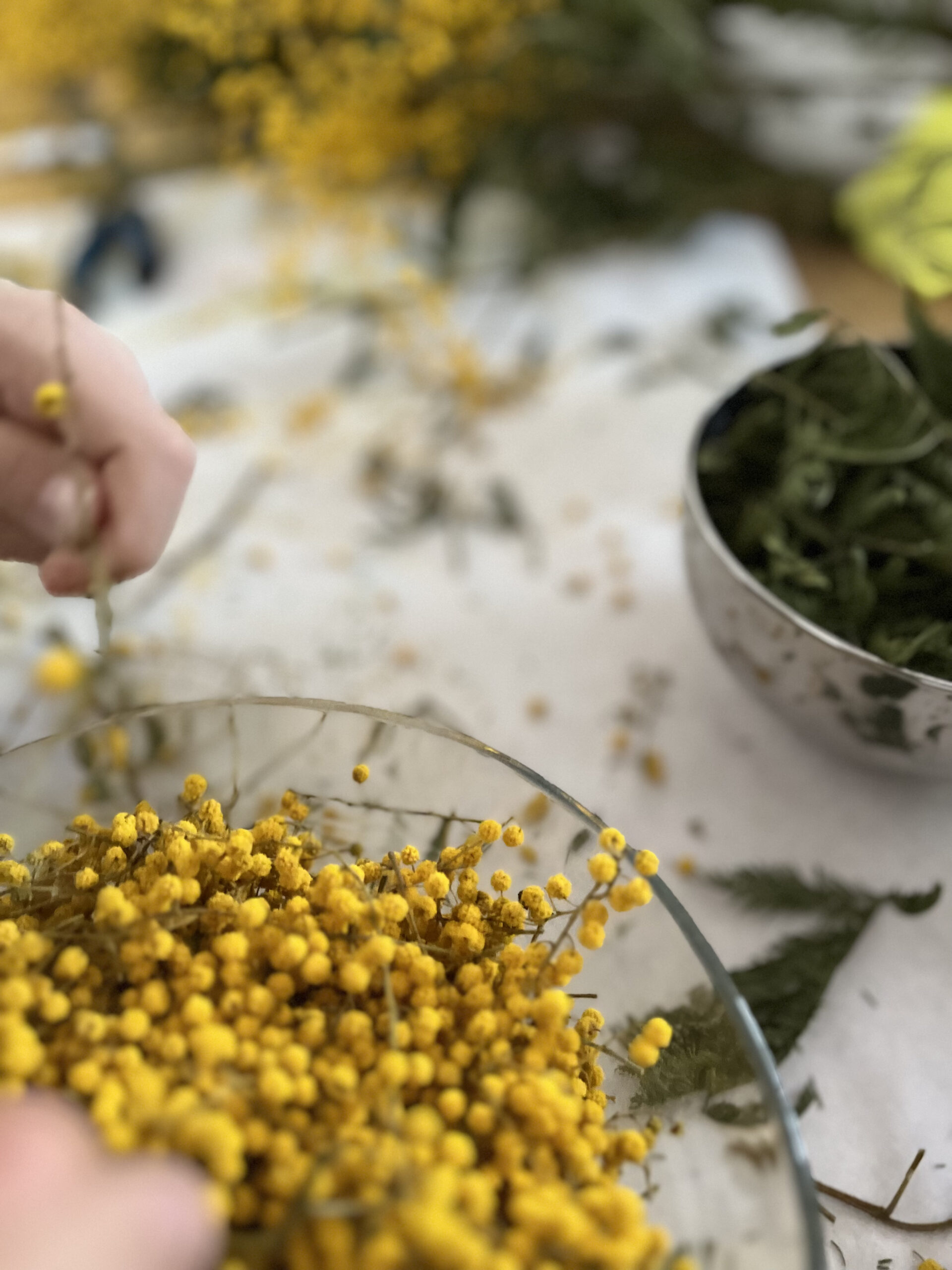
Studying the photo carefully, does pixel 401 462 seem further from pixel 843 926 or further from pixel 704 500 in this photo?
pixel 843 926

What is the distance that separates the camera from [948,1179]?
13.7 inches

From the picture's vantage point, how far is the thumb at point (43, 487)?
31 cm

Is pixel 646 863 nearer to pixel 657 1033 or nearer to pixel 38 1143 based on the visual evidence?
pixel 657 1033

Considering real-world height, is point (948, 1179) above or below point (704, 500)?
below

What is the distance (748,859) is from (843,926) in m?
0.05

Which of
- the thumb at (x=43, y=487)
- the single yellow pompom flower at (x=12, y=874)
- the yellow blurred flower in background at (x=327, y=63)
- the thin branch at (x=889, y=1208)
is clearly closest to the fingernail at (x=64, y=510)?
the thumb at (x=43, y=487)

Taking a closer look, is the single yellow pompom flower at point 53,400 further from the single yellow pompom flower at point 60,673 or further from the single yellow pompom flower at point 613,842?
the single yellow pompom flower at point 613,842

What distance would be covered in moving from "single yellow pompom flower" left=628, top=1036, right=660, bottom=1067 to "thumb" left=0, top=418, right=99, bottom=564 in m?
0.24

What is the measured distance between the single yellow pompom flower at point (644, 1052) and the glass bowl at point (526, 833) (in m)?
0.02

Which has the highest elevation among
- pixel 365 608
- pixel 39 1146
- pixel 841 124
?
pixel 841 124

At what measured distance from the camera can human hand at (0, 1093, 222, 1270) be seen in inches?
7.5

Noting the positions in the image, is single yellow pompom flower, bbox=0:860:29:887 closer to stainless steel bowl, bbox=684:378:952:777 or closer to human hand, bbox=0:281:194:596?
human hand, bbox=0:281:194:596

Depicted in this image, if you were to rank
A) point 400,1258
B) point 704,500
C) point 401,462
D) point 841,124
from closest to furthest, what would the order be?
point 400,1258, point 704,500, point 401,462, point 841,124

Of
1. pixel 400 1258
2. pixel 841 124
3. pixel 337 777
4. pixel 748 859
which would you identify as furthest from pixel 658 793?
pixel 841 124
